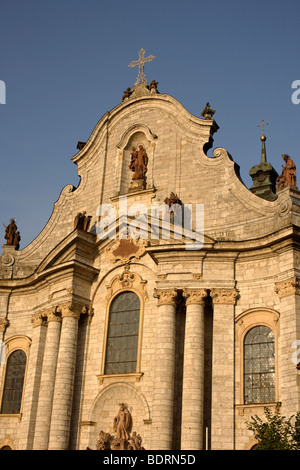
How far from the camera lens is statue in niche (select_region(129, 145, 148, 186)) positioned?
2710cm

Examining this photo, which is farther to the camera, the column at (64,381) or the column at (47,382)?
the column at (47,382)

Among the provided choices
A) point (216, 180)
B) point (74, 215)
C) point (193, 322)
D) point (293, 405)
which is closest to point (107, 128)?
point (74, 215)

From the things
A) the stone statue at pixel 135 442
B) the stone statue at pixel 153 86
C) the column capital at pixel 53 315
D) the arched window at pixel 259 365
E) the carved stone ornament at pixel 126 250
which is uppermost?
the stone statue at pixel 153 86

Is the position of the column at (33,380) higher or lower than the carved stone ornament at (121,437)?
higher

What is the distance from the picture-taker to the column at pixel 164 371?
21.5 meters

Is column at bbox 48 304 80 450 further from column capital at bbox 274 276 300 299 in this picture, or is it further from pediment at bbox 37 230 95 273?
column capital at bbox 274 276 300 299

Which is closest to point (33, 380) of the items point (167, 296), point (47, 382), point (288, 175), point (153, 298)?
point (47, 382)

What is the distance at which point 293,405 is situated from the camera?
2003 cm

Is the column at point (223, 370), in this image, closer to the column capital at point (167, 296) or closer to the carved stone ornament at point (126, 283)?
the column capital at point (167, 296)

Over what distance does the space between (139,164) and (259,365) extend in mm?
9510

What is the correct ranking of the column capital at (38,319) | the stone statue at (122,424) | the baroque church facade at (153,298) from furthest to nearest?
the column capital at (38,319), the stone statue at (122,424), the baroque church facade at (153,298)

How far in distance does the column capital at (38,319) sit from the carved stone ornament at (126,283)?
2932 millimetres

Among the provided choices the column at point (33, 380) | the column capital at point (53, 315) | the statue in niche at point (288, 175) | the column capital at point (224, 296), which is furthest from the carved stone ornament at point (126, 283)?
the statue in niche at point (288, 175)

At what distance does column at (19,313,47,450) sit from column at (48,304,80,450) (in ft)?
4.95
